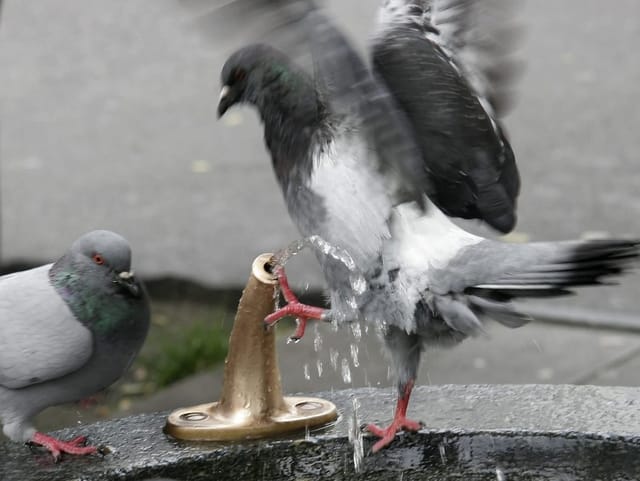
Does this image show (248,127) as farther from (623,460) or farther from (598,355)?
(623,460)

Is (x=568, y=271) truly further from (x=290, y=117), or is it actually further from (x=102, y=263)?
(x=102, y=263)

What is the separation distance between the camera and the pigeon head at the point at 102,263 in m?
2.81

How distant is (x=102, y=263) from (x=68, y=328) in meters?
0.19

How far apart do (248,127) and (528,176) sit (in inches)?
88.1

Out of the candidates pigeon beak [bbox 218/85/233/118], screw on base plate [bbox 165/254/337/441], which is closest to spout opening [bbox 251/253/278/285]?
screw on base plate [bbox 165/254/337/441]

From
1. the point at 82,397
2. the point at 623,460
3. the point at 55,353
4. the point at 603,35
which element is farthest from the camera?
the point at 603,35

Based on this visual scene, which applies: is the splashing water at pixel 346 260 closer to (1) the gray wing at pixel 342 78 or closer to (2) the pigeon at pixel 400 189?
(2) the pigeon at pixel 400 189

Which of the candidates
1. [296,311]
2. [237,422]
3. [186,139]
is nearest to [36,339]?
[237,422]

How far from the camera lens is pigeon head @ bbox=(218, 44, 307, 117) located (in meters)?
2.95

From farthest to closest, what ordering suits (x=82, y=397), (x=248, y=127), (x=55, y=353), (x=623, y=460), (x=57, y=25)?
(x=57, y=25) < (x=248, y=127) < (x=82, y=397) < (x=55, y=353) < (x=623, y=460)

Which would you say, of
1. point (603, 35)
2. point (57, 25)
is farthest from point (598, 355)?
point (57, 25)

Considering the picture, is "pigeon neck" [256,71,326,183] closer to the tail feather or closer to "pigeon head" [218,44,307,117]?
"pigeon head" [218,44,307,117]

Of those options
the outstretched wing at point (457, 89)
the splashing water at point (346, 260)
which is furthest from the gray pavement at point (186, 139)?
the splashing water at point (346, 260)

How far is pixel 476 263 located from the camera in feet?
9.12
